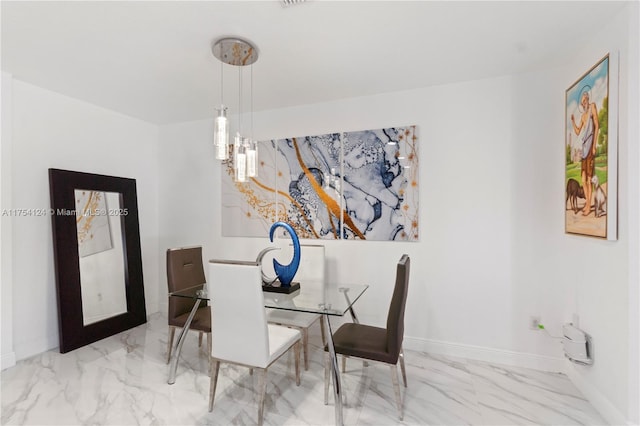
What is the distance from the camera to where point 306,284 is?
2670 mm

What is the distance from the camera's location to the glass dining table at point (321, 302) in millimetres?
1917

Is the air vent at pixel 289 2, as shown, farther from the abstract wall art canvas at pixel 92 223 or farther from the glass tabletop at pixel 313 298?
the abstract wall art canvas at pixel 92 223

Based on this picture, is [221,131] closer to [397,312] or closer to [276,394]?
[397,312]

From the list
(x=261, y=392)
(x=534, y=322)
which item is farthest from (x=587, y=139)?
(x=261, y=392)

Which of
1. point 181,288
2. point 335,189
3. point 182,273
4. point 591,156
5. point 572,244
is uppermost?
point 591,156

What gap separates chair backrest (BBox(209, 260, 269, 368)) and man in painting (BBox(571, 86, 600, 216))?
221 centimetres

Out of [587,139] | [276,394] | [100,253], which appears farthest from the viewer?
[100,253]

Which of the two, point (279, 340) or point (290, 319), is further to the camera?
point (290, 319)

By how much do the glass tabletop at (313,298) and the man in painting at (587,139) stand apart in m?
1.69

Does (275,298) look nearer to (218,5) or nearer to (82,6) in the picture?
(218,5)

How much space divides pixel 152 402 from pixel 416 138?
2.94 meters

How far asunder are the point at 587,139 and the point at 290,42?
2101 millimetres

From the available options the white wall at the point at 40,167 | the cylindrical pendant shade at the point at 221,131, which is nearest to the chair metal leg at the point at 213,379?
the cylindrical pendant shade at the point at 221,131

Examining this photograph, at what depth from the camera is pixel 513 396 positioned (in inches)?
86.2
